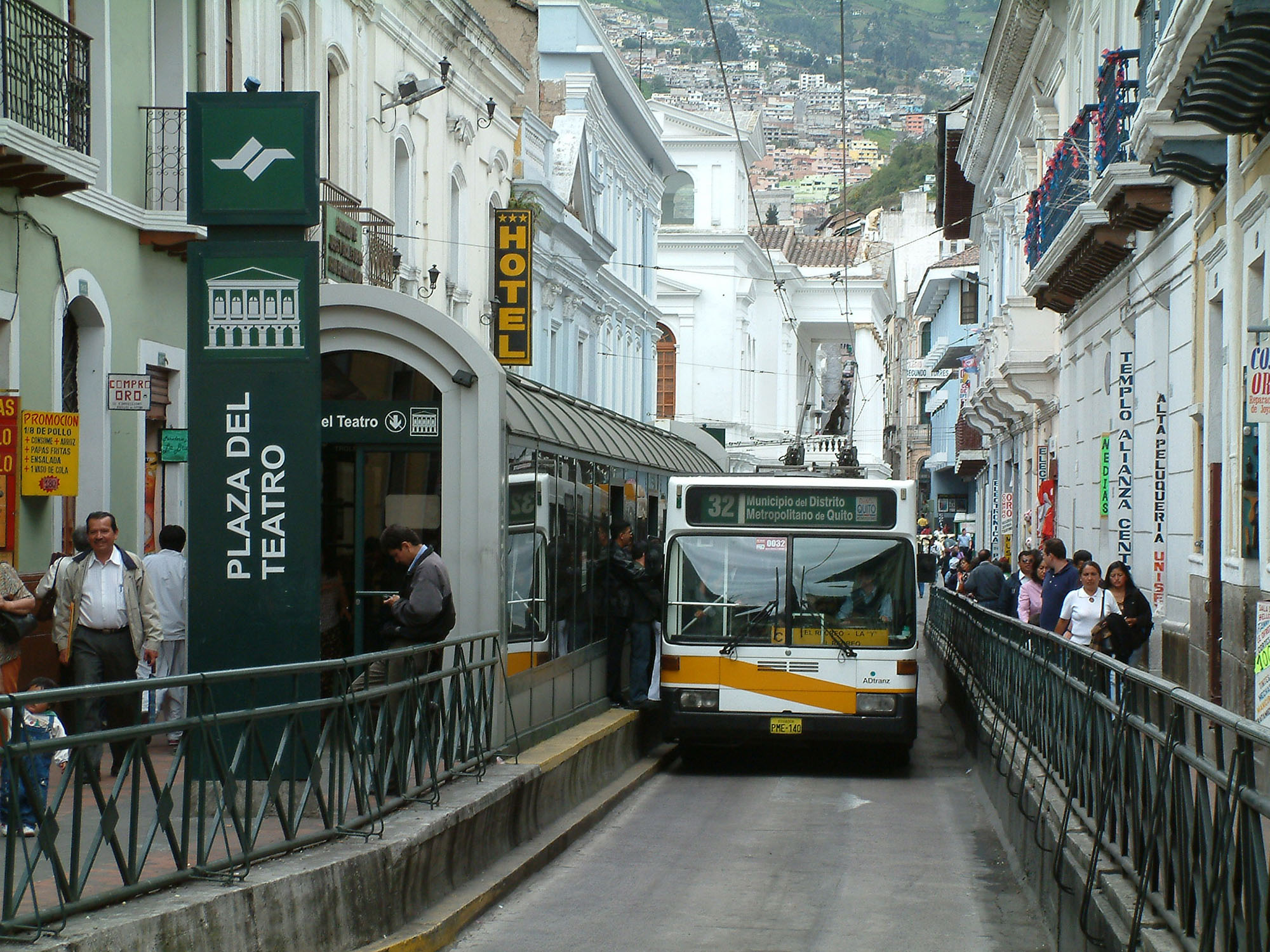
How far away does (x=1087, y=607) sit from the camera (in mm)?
14984

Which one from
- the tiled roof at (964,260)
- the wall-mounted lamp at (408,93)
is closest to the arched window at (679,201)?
the tiled roof at (964,260)

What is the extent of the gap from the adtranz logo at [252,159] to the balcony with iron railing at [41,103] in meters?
4.94

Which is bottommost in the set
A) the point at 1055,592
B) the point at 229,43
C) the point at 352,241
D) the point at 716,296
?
the point at 1055,592

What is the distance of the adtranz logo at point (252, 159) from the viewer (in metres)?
8.33

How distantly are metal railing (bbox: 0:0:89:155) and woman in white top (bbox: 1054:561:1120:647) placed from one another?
9.33 meters

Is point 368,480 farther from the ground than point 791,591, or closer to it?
farther from the ground

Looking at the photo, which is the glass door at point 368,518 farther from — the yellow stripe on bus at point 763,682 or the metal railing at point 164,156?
the metal railing at point 164,156

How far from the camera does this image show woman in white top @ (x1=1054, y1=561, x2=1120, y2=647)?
14938 mm

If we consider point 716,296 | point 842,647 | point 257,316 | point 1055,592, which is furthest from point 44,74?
point 716,296

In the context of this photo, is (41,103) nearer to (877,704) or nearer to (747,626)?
(747,626)

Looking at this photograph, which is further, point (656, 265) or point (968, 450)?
point (968, 450)

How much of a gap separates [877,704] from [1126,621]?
225cm

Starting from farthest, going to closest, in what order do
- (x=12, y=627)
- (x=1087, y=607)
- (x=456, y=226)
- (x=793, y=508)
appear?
(x=456, y=226), (x=793, y=508), (x=1087, y=607), (x=12, y=627)

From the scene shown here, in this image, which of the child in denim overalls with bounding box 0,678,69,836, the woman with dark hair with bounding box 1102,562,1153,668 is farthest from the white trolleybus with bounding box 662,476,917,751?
the child in denim overalls with bounding box 0,678,69,836
